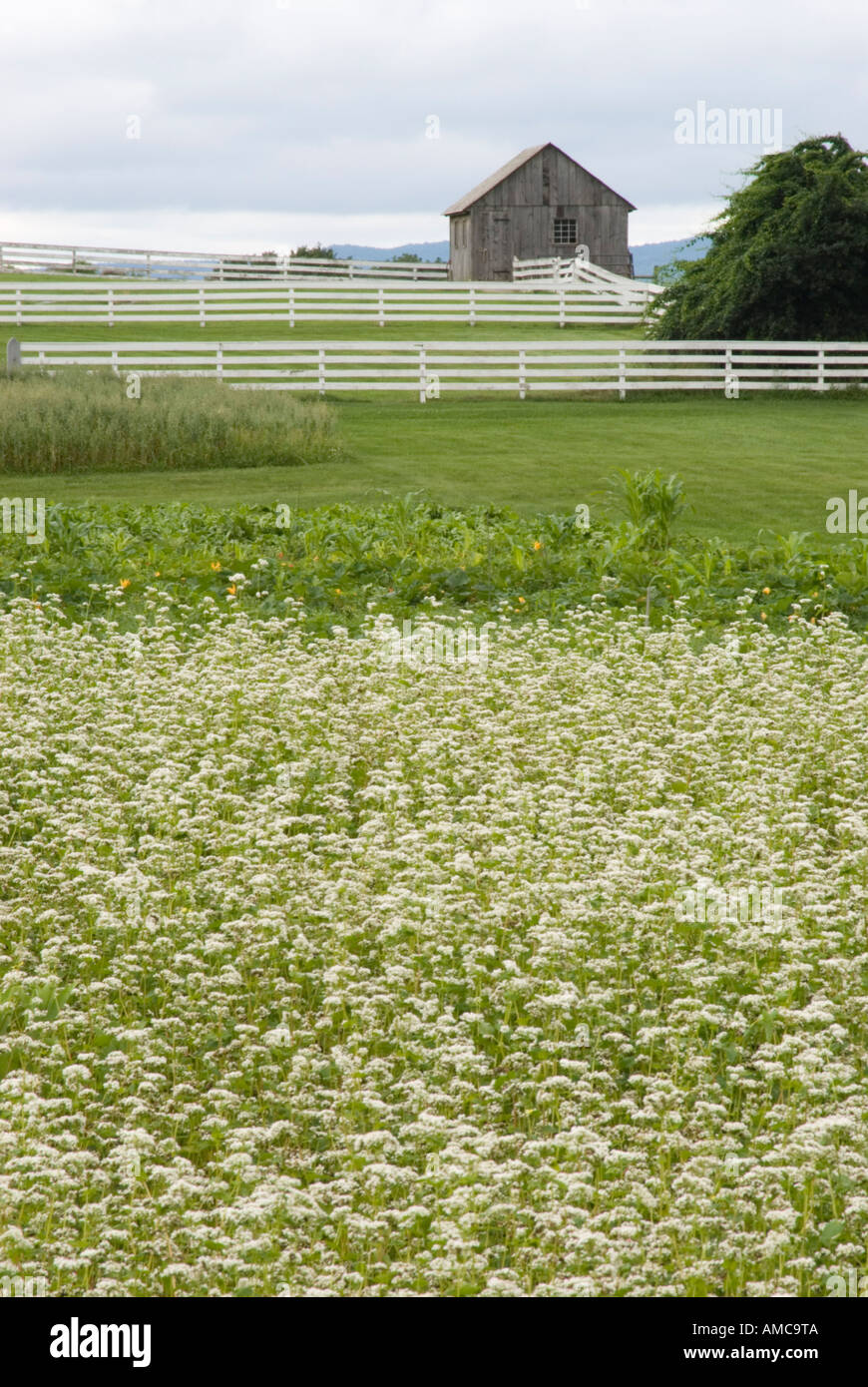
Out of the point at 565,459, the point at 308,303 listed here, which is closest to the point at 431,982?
the point at 565,459

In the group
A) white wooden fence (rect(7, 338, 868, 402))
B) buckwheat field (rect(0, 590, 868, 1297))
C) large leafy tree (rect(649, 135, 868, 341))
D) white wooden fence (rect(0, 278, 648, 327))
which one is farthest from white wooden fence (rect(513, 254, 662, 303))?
buckwheat field (rect(0, 590, 868, 1297))

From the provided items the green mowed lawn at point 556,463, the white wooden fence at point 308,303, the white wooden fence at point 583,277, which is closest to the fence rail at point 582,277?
the white wooden fence at point 583,277

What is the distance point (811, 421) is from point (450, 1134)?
74.6 feet

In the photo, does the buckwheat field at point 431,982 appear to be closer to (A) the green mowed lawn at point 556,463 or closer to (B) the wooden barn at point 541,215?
(A) the green mowed lawn at point 556,463

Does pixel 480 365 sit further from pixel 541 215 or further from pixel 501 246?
pixel 541 215

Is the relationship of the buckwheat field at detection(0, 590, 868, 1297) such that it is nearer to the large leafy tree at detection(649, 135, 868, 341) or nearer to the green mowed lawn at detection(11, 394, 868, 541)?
the green mowed lawn at detection(11, 394, 868, 541)

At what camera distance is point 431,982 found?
5.40m

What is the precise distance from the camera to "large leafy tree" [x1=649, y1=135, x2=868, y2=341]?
1256 inches

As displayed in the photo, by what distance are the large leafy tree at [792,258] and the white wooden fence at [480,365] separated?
0.98 m

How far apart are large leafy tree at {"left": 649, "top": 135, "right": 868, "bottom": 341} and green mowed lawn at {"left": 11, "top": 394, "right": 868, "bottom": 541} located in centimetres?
552

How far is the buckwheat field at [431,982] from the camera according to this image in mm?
4051

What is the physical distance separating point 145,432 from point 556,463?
5.54m

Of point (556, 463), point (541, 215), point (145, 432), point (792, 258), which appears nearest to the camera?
point (145, 432)
